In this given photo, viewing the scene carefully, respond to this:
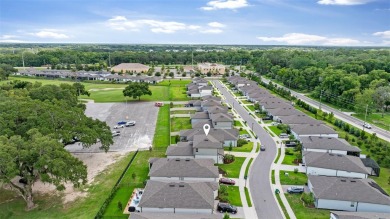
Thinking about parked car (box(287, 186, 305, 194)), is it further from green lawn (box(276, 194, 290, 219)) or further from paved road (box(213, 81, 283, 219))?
paved road (box(213, 81, 283, 219))

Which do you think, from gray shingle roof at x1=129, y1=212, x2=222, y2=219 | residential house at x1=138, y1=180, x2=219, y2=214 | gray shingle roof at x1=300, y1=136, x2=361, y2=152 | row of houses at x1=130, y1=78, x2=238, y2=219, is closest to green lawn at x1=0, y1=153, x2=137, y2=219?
row of houses at x1=130, y1=78, x2=238, y2=219

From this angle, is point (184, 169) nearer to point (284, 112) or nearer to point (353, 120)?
point (284, 112)

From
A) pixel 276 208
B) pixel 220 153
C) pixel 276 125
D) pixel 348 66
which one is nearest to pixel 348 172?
pixel 276 208

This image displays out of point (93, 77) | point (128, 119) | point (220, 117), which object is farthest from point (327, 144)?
point (93, 77)

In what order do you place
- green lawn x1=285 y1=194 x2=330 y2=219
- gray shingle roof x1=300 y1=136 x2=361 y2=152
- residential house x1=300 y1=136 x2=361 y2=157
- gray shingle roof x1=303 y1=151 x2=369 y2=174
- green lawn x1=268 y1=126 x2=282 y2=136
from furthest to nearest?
1. green lawn x1=268 y1=126 x2=282 y2=136
2. gray shingle roof x1=300 y1=136 x2=361 y2=152
3. residential house x1=300 y1=136 x2=361 y2=157
4. gray shingle roof x1=303 y1=151 x2=369 y2=174
5. green lawn x1=285 y1=194 x2=330 y2=219

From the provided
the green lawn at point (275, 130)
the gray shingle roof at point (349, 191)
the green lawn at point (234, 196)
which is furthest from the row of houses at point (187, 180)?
the gray shingle roof at point (349, 191)

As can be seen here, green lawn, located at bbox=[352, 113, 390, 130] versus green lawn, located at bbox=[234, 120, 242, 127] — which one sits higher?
green lawn, located at bbox=[352, 113, 390, 130]

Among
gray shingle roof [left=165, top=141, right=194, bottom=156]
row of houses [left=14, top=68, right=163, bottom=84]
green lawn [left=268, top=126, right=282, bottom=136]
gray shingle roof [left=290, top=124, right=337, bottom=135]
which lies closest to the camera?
gray shingle roof [left=165, top=141, right=194, bottom=156]

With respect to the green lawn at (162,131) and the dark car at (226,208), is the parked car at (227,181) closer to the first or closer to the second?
the dark car at (226,208)
